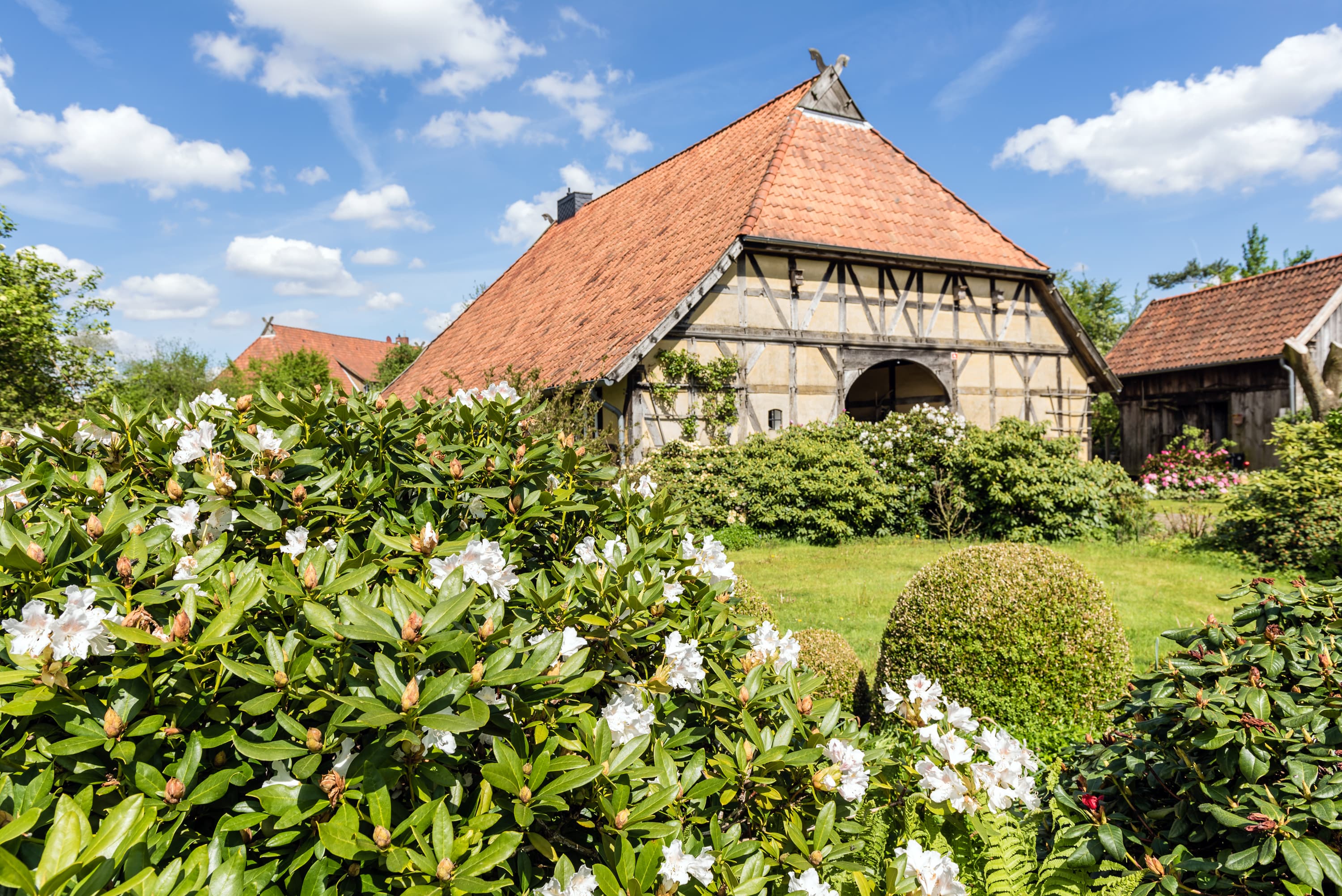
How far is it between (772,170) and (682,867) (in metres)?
14.1

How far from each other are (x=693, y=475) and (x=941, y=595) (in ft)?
25.5

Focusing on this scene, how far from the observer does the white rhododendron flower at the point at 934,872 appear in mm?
1614

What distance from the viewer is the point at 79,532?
1.59 m

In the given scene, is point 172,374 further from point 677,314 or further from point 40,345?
point 677,314

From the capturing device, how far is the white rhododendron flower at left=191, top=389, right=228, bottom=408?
102 inches

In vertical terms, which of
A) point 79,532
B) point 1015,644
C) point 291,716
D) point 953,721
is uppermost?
point 79,532

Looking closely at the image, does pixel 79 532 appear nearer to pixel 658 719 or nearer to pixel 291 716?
pixel 291 716

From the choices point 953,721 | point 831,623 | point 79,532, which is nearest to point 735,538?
point 831,623

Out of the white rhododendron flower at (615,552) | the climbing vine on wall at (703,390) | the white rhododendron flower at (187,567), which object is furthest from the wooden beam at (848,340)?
the white rhododendron flower at (187,567)

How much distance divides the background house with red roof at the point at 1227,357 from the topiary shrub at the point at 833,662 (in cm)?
1782

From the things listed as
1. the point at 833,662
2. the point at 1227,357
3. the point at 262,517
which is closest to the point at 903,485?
the point at 833,662

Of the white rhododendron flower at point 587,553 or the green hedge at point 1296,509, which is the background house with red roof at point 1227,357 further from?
the white rhododendron flower at point 587,553

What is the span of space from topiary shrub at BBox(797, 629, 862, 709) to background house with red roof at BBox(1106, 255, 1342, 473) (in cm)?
1782

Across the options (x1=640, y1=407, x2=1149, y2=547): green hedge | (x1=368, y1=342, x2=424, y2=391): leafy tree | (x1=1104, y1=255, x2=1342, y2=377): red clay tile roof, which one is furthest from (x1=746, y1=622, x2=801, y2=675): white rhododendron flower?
(x1=368, y1=342, x2=424, y2=391): leafy tree
